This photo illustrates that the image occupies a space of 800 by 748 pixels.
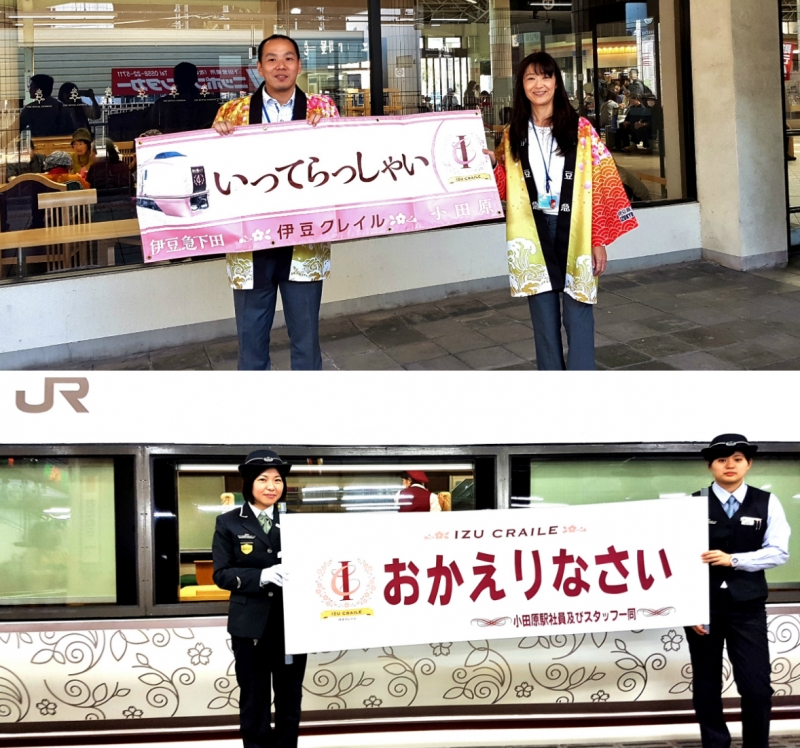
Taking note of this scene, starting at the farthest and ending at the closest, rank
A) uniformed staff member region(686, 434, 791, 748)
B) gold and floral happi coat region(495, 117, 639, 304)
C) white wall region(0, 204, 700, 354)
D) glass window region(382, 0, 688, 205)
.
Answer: glass window region(382, 0, 688, 205), white wall region(0, 204, 700, 354), gold and floral happi coat region(495, 117, 639, 304), uniformed staff member region(686, 434, 791, 748)

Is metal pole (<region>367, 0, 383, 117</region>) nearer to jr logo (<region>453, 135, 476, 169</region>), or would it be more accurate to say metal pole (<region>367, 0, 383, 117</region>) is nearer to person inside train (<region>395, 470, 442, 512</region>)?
jr logo (<region>453, 135, 476, 169</region>)

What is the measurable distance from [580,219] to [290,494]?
209 cm

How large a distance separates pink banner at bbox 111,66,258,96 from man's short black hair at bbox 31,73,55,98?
394 mm

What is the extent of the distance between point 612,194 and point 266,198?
64.3 inches

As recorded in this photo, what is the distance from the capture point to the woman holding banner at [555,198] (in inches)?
225

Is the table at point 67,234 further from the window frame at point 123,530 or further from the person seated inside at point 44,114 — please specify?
the window frame at point 123,530

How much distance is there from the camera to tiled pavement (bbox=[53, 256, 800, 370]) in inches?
298

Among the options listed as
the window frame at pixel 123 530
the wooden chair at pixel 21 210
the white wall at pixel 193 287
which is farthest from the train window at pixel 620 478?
the wooden chair at pixel 21 210

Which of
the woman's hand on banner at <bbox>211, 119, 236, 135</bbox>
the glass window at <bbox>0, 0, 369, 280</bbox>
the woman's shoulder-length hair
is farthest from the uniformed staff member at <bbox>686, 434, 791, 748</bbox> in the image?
the glass window at <bbox>0, 0, 369, 280</bbox>

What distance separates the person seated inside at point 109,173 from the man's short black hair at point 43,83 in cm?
49

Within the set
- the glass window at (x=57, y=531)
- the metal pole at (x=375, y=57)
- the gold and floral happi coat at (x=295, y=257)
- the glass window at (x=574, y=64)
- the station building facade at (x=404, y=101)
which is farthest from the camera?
the glass window at (x=574, y=64)

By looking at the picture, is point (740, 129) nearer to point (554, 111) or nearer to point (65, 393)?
point (554, 111)

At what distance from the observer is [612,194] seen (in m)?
5.83

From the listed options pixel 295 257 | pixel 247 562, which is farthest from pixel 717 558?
pixel 295 257
